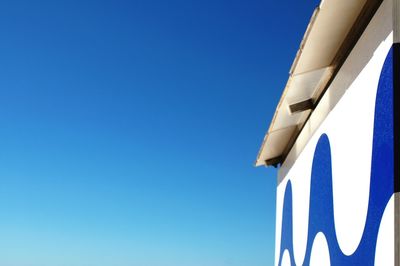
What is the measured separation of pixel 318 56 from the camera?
15.7 feet

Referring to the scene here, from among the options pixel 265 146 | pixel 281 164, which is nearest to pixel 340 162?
pixel 265 146

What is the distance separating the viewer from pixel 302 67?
5004mm

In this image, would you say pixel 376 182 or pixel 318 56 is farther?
pixel 318 56

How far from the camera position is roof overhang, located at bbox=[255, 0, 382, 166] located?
13.1 feet

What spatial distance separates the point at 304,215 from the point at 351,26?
2.68m

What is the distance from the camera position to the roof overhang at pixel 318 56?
4.00 metres

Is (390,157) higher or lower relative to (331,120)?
lower

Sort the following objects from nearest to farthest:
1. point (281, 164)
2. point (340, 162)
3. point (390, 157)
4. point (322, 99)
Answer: point (390, 157) < point (340, 162) < point (322, 99) < point (281, 164)

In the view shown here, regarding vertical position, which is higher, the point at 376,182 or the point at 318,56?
the point at 318,56

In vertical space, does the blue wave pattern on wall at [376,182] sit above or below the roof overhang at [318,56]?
below

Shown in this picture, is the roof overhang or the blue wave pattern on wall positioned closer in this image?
the blue wave pattern on wall

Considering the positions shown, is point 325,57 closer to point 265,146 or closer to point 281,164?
point 265,146

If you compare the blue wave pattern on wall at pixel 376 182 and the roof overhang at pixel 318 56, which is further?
the roof overhang at pixel 318 56

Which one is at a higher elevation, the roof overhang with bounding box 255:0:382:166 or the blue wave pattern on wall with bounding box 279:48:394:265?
the roof overhang with bounding box 255:0:382:166
